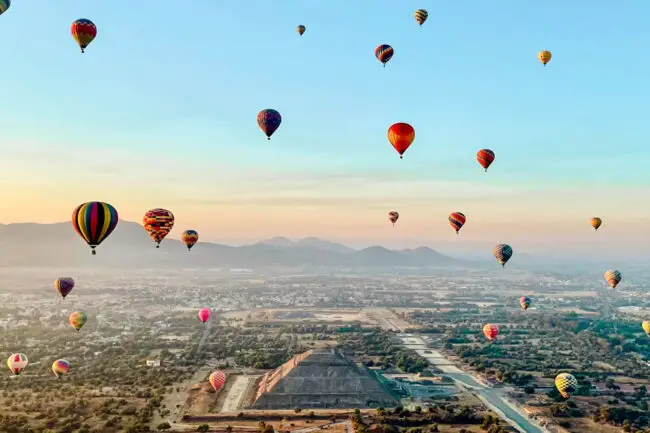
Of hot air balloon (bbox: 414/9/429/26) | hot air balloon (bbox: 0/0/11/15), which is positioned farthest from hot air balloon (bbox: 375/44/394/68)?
hot air balloon (bbox: 0/0/11/15)

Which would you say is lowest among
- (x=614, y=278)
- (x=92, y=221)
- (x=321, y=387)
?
(x=321, y=387)

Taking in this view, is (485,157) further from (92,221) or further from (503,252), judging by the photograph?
(92,221)

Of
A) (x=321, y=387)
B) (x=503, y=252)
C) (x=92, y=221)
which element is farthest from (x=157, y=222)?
(x=503, y=252)

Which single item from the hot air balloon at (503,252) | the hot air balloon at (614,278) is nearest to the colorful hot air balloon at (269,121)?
the hot air balloon at (503,252)

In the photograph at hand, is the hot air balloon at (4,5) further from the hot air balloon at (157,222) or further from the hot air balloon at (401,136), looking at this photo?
the hot air balloon at (401,136)

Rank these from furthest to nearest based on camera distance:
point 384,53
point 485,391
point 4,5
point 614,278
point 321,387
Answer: point 614,278 → point 485,391 → point 321,387 → point 384,53 → point 4,5

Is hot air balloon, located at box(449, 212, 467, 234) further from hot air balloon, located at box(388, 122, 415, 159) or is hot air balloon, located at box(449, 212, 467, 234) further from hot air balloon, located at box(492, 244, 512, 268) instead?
hot air balloon, located at box(388, 122, 415, 159)

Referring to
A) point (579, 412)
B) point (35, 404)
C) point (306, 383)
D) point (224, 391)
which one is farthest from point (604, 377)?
point (35, 404)

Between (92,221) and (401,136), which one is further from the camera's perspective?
(401,136)
